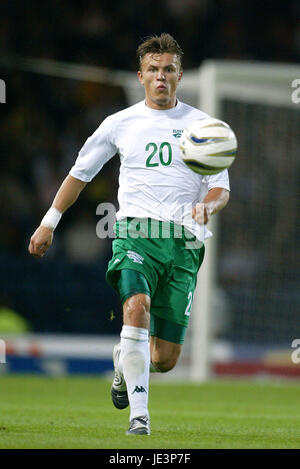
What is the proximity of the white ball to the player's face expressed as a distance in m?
0.47

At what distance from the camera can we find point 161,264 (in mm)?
6426

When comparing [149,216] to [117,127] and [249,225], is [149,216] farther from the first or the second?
[249,225]

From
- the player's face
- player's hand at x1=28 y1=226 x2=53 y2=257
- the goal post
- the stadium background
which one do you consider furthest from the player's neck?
the stadium background

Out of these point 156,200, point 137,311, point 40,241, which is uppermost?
point 156,200

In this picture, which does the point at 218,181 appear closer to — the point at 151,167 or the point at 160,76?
the point at 151,167

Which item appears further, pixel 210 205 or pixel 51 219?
pixel 51 219

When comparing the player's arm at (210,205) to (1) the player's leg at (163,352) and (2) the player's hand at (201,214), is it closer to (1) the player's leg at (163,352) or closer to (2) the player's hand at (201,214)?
(2) the player's hand at (201,214)

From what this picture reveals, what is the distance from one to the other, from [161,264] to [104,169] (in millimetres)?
10812

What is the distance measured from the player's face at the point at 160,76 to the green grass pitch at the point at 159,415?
2.17 meters

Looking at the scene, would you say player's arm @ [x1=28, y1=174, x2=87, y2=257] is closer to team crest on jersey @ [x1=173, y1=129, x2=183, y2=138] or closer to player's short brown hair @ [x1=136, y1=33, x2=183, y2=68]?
team crest on jersey @ [x1=173, y1=129, x2=183, y2=138]

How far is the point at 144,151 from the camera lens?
654cm

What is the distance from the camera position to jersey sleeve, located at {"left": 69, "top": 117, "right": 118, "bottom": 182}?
262 inches

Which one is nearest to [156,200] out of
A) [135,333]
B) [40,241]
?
[40,241]
